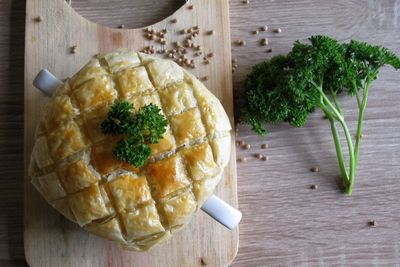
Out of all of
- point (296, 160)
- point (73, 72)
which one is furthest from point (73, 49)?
point (296, 160)

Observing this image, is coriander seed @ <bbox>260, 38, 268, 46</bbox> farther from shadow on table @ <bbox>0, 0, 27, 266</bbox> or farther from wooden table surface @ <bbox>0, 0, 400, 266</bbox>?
shadow on table @ <bbox>0, 0, 27, 266</bbox>

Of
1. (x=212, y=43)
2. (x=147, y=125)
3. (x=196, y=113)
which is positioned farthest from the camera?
(x=212, y=43)

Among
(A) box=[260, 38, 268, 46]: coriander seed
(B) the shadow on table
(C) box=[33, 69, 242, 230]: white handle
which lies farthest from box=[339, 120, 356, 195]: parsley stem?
(B) the shadow on table

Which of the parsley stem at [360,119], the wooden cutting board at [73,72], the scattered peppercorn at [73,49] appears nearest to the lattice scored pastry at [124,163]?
the wooden cutting board at [73,72]

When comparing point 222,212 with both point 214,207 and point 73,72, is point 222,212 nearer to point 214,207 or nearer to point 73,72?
point 214,207

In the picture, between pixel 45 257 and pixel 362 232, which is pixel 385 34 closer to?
pixel 362 232

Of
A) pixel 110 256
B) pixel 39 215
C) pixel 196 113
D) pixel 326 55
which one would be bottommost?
pixel 110 256

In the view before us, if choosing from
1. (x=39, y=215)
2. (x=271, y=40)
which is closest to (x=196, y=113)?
(x=271, y=40)
